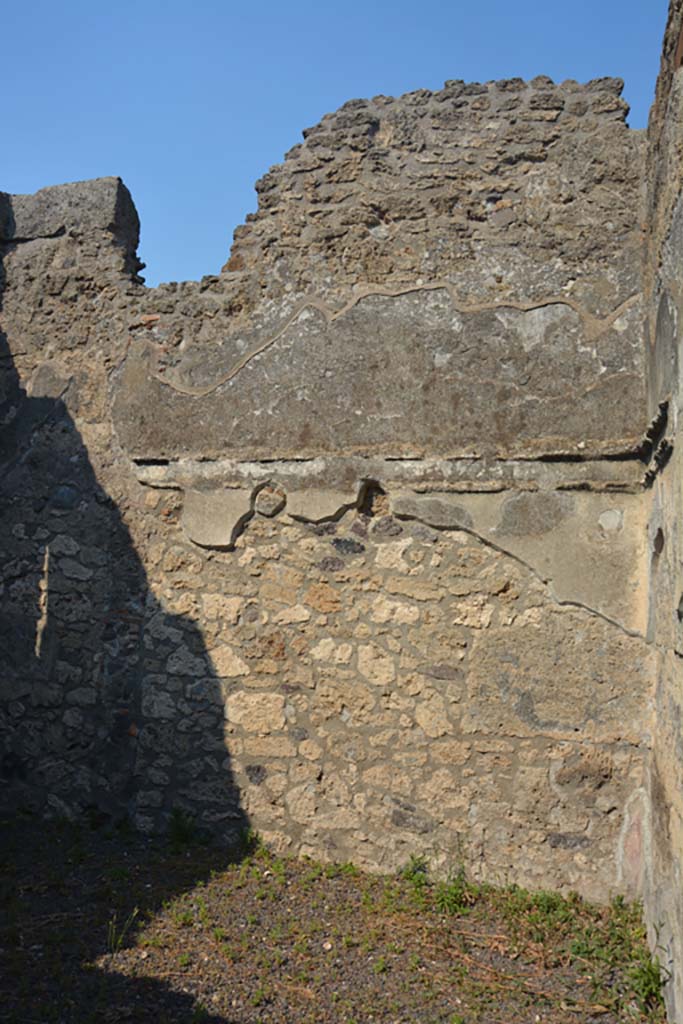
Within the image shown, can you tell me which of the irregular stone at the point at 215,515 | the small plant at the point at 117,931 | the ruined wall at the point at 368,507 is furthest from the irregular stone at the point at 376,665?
the small plant at the point at 117,931

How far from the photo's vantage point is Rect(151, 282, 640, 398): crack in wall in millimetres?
4113

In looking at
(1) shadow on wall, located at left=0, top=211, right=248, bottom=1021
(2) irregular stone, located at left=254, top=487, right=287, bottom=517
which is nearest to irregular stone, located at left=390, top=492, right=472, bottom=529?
(2) irregular stone, located at left=254, top=487, right=287, bottom=517

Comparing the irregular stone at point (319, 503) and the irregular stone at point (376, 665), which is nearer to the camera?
the irregular stone at point (376, 665)

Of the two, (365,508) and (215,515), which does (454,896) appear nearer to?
(365,508)

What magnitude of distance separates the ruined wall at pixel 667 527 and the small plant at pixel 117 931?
1.96 metres

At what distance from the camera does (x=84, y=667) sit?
478 centimetres

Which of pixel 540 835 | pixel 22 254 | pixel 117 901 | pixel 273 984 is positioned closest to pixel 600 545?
pixel 540 835

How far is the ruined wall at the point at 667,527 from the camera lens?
2.96 meters

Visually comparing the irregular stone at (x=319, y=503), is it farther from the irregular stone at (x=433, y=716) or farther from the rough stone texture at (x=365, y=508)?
the irregular stone at (x=433, y=716)

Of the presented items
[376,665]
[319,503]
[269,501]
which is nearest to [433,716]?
[376,665]

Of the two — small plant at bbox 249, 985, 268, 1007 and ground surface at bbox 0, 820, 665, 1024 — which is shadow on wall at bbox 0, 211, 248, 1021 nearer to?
ground surface at bbox 0, 820, 665, 1024

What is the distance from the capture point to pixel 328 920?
3.79 metres

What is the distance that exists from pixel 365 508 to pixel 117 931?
2.07 m

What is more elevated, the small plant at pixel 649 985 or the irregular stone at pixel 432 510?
the irregular stone at pixel 432 510
